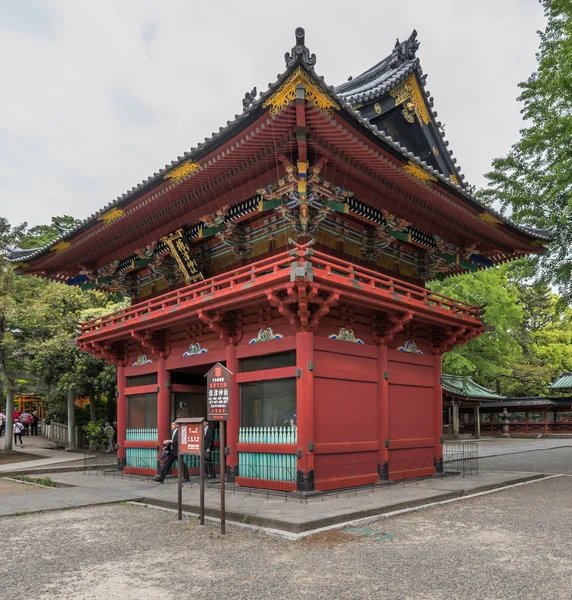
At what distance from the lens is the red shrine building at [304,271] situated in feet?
40.0

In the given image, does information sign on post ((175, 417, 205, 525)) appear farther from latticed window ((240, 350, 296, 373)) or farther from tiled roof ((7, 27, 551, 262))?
tiled roof ((7, 27, 551, 262))

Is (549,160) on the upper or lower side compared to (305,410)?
upper

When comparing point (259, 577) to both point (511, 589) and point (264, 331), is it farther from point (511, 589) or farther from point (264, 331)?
point (264, 331)

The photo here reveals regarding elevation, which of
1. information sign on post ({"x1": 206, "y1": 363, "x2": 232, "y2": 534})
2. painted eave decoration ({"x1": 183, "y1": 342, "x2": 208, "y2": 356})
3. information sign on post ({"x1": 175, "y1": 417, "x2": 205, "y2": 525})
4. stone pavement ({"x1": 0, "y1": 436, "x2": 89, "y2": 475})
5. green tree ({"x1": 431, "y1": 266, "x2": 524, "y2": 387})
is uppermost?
green tree ({"x1": 431, "y1": 266, "x2": 524, "y2": 387})

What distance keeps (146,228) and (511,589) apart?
1370cm

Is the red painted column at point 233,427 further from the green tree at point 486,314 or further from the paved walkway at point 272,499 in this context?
the green tree at point 486,314

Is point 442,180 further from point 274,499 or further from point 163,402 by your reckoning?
point 163,402

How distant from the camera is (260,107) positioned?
1084cm

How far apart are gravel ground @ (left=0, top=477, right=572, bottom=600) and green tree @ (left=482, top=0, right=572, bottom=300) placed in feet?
38.6

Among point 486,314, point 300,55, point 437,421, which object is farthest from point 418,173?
point 486,314

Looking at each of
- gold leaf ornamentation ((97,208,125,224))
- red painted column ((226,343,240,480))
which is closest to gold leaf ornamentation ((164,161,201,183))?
gold leaf ornamentation ((97,208,125,224))

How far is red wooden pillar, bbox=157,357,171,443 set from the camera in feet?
55.1

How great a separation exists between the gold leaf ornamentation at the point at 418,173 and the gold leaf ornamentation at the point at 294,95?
3.10 m

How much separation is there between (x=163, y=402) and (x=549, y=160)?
15.8 m
